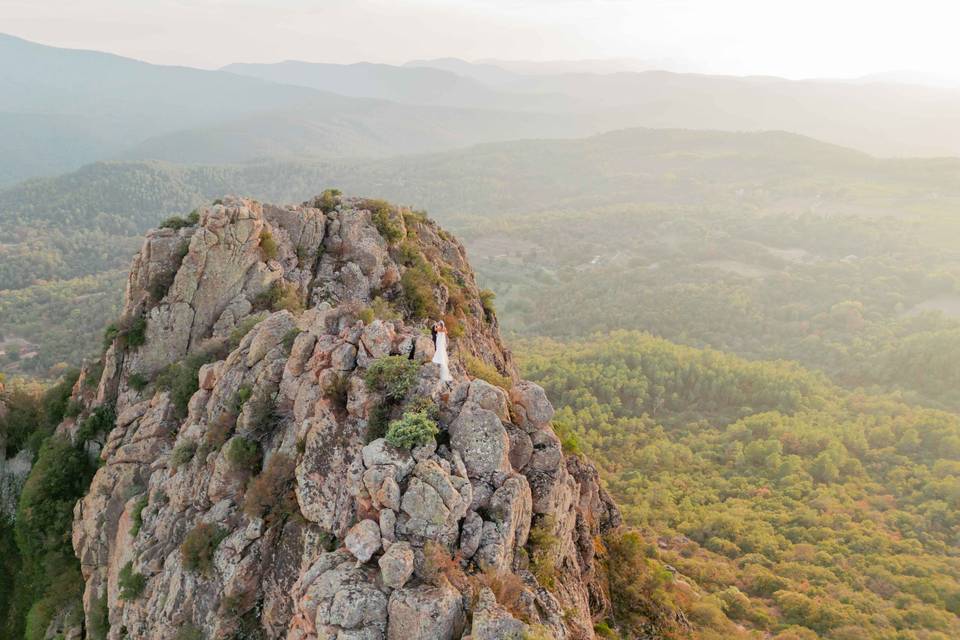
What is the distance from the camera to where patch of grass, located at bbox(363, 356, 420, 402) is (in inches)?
723

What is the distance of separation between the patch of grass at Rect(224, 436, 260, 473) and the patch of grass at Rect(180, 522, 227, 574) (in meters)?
2.15

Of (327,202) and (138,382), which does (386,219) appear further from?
(138,382)

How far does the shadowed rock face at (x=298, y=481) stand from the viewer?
14742 mm

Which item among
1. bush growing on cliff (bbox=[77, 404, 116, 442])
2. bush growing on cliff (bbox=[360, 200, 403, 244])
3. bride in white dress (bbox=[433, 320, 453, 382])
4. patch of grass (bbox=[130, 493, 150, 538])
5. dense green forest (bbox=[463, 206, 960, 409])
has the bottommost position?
dense green forest (bbox=[463, 206, 960, 409])

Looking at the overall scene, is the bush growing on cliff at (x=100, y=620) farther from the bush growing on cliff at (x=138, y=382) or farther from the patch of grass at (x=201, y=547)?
the bush growing on cliff at (x=138, y=382)

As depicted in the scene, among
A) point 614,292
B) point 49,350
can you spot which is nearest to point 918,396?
point 614,292

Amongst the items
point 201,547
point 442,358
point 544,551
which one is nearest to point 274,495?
point 201,547

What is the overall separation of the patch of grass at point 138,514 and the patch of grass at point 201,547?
4.73 meters

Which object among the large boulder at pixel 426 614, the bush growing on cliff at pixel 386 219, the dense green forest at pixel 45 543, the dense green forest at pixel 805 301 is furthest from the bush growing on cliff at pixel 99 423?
the dense green forest at pixel 805 301

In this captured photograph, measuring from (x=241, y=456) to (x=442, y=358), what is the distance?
8.33 meters

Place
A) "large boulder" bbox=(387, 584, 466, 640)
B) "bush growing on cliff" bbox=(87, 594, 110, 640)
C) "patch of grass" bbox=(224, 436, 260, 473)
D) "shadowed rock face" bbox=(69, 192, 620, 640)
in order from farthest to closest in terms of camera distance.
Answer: "bush growing on cliff" bbox=(87, 594, 110, 640) < "patch of grass" bbox=(224, 436, 260, 473) < "shadowed rock face" bbox=(69, 192, 620, 640) < "large boulder" bbox=(387, 584, 466, 640)

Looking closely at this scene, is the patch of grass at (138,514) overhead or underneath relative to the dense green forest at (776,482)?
overhead

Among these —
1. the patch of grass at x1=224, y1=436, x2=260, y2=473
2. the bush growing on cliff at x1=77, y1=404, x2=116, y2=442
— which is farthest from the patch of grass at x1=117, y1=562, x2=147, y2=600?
the bush growing on cliff at x1=77, y1=404, x2=116, y2=442

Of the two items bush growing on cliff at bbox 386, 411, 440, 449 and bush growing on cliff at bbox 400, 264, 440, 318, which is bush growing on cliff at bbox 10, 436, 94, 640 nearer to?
bush growing on cliff at bbox 400, 264, 440, 318
